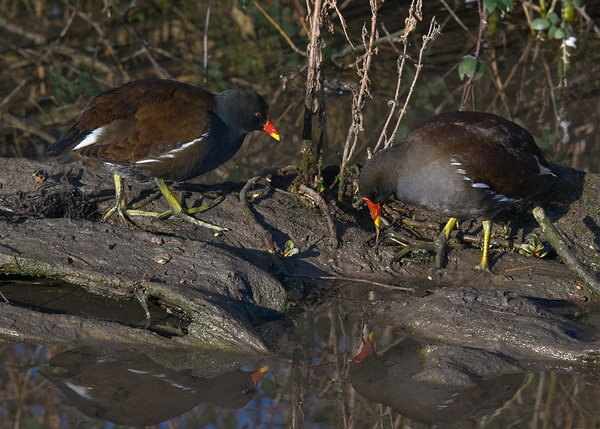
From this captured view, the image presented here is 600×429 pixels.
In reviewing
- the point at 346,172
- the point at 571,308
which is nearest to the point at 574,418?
the point at 571,308

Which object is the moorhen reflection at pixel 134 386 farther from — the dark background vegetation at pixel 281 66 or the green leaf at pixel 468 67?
the green leaf at pixel 468 67

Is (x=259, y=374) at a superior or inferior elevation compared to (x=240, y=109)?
inferior

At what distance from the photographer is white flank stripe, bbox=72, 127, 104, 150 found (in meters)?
4.84

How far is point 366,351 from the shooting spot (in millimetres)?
4109

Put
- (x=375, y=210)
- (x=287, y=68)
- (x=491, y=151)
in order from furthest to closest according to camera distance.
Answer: (x=287, y=68) < (x=375, y=210) < (x=491, y=151)

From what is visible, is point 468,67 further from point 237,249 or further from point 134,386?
point 134,386

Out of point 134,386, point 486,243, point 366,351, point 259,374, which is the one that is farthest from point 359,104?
point 134,386

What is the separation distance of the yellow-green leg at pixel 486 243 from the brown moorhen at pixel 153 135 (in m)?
1.78

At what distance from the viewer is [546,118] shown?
762 cm

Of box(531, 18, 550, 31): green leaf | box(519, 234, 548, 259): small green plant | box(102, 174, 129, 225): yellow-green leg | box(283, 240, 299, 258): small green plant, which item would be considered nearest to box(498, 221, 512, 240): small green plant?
box(519, 234, 548, 259): small green plant

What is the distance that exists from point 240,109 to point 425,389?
8.01 ft

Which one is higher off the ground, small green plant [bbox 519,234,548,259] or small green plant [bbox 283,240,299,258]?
small green plant [bbox 283,240,299,258]

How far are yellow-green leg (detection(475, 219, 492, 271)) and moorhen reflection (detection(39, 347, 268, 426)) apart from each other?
6.15ft

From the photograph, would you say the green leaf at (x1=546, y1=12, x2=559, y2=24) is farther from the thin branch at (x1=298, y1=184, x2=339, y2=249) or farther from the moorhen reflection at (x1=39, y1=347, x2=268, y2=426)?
the moorhen reflection at (x1=39, y1=347, x2=268, y2=426)
